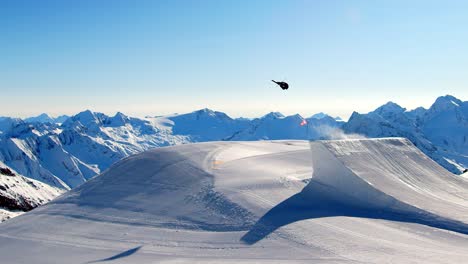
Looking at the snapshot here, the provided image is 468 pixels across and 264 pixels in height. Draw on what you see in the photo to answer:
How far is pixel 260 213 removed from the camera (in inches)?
800

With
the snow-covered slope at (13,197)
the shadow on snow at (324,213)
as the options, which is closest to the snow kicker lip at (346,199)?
the shadow on snow at (324,213)

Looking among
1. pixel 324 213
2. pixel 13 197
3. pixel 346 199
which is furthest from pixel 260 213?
pixel 13 197

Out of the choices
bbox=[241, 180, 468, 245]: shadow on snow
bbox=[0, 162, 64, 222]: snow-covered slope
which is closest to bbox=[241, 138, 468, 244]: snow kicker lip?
bbox=[241, 180, 468, 245]: shadow on snow

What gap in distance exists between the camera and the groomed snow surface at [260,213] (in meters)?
16.8

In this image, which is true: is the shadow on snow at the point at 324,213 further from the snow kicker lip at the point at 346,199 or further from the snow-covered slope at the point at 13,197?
the snow-covered slope at the point at 13,197

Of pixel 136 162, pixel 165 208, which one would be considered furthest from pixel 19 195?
pixel 165 208

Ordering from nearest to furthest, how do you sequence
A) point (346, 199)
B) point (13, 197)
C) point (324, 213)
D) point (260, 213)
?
point (260, 213) < point (324, 213) < point (346, 199) < point (13, 197)

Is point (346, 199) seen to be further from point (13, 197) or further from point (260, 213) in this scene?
point (13, 197)

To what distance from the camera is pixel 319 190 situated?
75.7 ft

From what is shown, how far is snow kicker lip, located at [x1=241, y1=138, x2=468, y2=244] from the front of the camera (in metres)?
19.5

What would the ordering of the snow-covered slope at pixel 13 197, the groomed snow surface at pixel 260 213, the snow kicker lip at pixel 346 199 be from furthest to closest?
1. the snow-covered slope at pixel 13 197
2. the snow kicker lip at pixel 346 199
3. the groomed snow surface at pixel 260 213

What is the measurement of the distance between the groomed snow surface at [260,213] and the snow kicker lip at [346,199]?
0.18 feet

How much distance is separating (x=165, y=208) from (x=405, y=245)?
12.1 m

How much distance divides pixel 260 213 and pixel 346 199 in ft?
17.0
